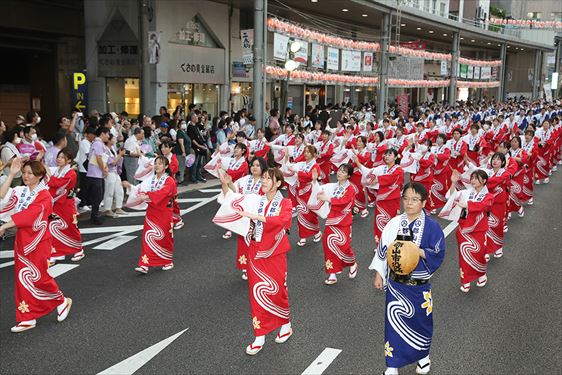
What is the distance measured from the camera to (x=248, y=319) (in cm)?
620

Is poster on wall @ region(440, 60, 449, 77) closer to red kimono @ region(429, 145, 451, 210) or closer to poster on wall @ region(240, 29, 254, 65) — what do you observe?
poster on wall @ region(240, 29, 254, 65)

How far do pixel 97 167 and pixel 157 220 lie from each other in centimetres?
296

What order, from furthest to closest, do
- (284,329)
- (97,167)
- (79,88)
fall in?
(79,88) < (97,167) < (284,329)

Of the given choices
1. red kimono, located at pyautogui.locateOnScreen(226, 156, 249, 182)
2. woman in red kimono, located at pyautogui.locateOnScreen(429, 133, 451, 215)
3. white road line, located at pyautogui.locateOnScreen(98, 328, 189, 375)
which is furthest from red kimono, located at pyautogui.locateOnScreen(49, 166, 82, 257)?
woman in red kimono, located at pyautogui.locateOnScreen(429, 133, 451, 215)

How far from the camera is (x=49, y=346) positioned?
216 inches

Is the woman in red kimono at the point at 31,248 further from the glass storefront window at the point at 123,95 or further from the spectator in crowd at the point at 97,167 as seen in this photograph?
the glass storefront window at the point at 123,95

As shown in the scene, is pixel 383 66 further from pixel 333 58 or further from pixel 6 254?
pixel 6 254

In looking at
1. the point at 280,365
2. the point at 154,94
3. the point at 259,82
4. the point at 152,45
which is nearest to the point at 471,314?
the point at 280,365

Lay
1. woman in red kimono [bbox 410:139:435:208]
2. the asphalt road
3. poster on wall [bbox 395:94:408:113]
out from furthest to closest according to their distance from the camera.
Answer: poster on wall [bbox 395:94:408:113] → woman in red kimono [bbox 410:139:435:208] → the asphalt road

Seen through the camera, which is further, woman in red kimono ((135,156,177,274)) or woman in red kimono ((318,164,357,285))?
woman in red kimono ((135,156,177,274))

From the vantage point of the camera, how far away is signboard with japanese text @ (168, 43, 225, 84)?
1909 cm

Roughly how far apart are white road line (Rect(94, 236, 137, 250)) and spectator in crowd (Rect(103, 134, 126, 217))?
1523mm

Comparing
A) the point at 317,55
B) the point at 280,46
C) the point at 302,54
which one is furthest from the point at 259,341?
the point at 317,55

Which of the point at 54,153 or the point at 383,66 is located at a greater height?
the point at 383,66
